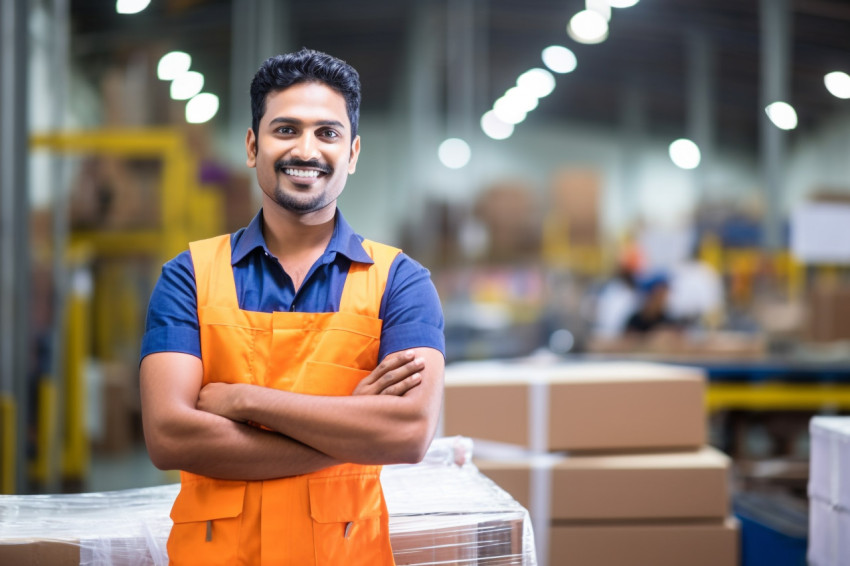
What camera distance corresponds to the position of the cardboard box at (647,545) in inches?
102

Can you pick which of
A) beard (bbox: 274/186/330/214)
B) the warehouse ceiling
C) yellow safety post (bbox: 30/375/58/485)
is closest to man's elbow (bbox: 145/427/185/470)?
beard (bbox: 274/186/330/214)

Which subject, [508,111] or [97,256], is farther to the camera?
[508,111]

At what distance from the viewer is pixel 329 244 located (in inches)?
63.7

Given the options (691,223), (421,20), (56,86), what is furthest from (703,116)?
(56,86)

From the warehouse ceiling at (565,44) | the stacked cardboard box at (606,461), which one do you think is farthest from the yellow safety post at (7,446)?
the stacked cardboard box at (606,461)

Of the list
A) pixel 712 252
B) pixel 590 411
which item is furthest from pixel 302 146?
pixel 712 252

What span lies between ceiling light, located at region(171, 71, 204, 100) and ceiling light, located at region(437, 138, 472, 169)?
109 inches

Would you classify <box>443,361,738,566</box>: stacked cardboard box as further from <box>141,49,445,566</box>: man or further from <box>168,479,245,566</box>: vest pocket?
<box>168,479,245,566</box>: vest pocket

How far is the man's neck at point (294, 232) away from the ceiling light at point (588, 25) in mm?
7333

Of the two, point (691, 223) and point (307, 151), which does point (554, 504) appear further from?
point (691, 223)

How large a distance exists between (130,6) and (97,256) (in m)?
1.91

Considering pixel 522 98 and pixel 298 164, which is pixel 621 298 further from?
pixel 298 164

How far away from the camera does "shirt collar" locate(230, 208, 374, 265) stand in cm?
160

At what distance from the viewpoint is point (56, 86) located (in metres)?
6.30
